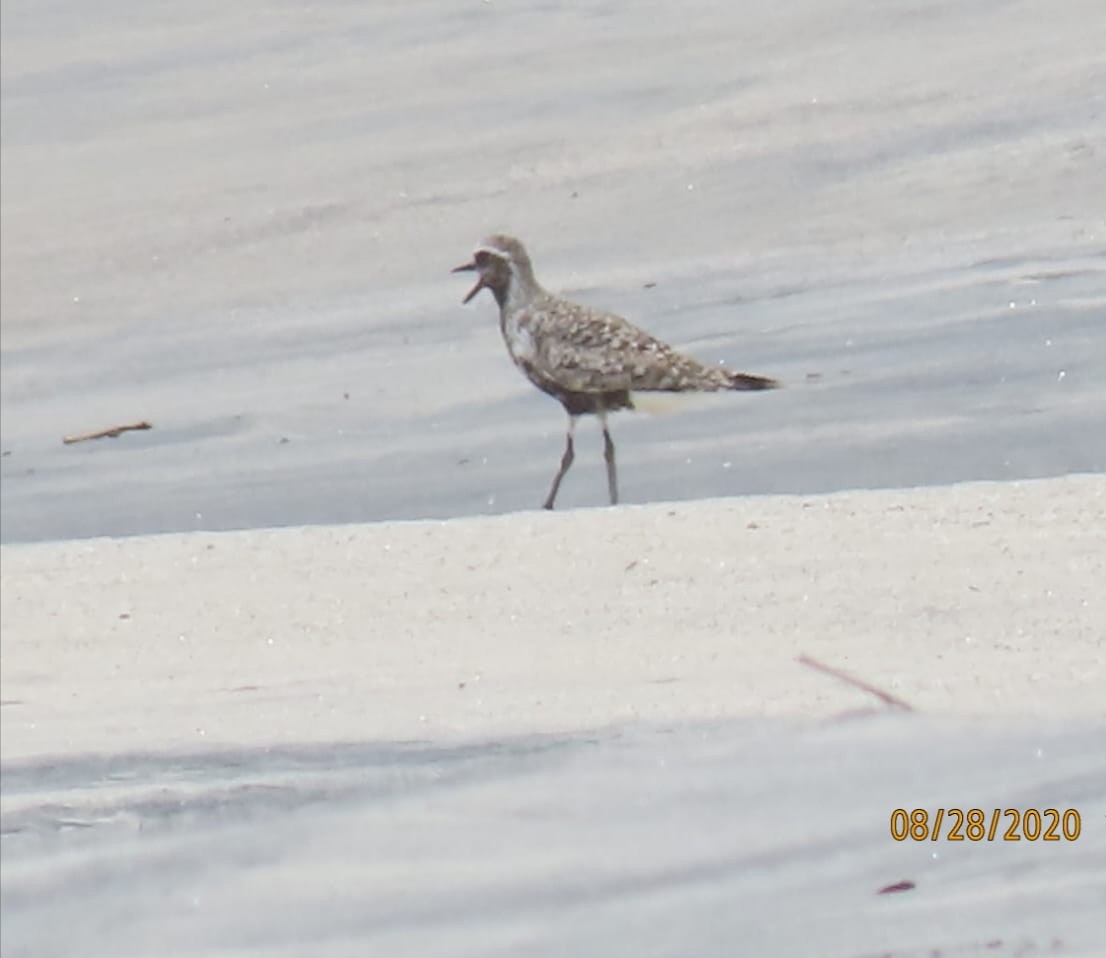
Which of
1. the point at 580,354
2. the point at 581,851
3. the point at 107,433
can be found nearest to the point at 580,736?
the point at 581,851

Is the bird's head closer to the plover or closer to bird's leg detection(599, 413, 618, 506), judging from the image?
the plover

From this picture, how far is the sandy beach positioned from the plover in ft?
0.06

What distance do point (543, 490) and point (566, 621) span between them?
0.13 m

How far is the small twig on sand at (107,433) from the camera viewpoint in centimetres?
167

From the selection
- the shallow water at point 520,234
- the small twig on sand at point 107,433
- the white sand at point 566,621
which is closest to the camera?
the white sand at point 566,621

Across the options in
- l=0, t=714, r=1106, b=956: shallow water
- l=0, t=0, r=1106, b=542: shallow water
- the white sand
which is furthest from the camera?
l=0, t=0, r=1106, b=542: shallow water

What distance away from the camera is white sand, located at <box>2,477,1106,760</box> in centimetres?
138

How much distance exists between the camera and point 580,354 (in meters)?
1.54

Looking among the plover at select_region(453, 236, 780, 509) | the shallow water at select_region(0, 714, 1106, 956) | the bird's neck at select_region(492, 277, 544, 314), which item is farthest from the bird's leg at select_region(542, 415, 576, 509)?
the shallow water at select_region(0, 714, 1106, 956)

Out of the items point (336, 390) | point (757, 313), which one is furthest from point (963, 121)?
point (336, 390)

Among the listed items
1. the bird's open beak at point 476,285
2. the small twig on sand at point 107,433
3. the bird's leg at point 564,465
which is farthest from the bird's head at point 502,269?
the small twig on sand at point 107,433

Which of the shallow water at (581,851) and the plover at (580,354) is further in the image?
the plover at (580,354)

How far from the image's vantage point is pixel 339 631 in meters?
1.53

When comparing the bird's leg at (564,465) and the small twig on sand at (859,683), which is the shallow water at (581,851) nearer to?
the small twig on sand at (859,683)
